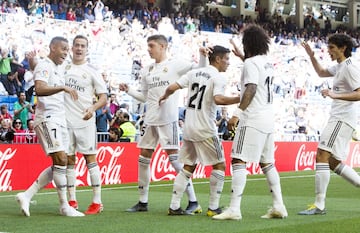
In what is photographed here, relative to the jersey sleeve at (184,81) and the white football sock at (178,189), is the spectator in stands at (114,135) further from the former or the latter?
the white football sock at (178,189)

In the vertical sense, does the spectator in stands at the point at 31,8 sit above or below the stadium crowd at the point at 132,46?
above

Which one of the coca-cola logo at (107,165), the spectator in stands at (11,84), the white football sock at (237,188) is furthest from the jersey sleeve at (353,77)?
the spectator in stands at (11,84)

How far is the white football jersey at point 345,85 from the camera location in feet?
32.0

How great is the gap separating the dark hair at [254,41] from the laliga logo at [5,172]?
7.77 metres

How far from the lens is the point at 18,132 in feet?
62.0

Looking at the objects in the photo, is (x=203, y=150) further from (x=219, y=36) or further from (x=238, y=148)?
(x=219, y=36)

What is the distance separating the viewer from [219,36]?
34.2 metres

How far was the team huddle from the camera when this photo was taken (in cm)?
895

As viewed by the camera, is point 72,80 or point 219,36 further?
point 219,36

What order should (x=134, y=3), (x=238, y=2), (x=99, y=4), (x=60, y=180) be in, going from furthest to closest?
(x=238, y=2), (x=134, y=3), (x=99, y=4), (x=60, y=180)

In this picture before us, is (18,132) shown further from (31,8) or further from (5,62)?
(31,8)

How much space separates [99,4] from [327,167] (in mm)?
18885

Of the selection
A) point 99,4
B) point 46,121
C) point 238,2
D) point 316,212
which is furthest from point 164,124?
point 238,2

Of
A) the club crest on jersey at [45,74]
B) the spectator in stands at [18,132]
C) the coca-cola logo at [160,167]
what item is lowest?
the coca-cola logo at [160,167]
